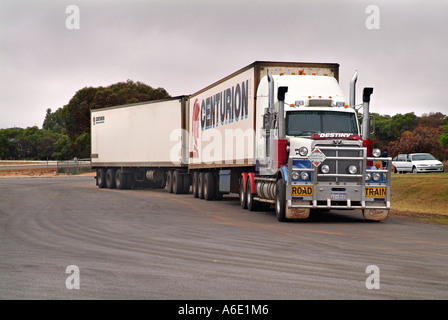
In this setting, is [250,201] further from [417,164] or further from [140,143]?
[417,164]

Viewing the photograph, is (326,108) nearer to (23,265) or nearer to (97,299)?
(23,265)

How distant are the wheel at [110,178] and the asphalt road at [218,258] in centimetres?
2316

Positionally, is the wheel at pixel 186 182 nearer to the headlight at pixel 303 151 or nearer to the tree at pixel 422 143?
the headlight at pixel 303 151

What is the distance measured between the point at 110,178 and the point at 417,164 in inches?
896

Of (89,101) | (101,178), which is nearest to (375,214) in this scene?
(101,178)

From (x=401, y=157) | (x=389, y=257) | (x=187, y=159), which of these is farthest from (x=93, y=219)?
(x=401, y=157)

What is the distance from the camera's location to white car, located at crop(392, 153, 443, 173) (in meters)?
50.2

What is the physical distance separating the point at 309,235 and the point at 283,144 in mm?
4194

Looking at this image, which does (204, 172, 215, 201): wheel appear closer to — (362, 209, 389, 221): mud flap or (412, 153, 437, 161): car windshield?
(362, 209, 389, 221): mud flap

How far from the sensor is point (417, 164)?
5053cm

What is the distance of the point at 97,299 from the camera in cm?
779

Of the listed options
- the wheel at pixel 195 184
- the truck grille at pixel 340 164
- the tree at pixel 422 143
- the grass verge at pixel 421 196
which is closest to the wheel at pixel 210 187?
the wheel at pixel 195 184

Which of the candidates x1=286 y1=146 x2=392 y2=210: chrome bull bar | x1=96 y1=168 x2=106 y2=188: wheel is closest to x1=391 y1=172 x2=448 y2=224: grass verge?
x1=286 y1=146 x2=392 y2=210: chrome bull bar

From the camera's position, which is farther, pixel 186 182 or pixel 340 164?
pixel 186 182
